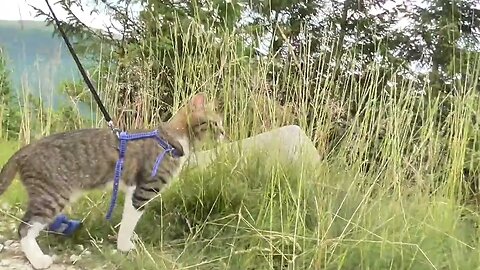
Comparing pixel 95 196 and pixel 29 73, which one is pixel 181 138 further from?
pixel 29 73

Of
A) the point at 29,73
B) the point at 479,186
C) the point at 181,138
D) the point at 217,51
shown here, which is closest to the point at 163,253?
the point at 181,138

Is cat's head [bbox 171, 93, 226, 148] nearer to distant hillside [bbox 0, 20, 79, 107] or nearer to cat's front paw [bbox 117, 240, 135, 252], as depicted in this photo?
cat's front paw [bbox 117, 240, 135, 252]

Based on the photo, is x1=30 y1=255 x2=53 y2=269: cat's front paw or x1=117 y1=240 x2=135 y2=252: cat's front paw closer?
x1=30 y1=255 x2=53 y2=269: cat's front paw

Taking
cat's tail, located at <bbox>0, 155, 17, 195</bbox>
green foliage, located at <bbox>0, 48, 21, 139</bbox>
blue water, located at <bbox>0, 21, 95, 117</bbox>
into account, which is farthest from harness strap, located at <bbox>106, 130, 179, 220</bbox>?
green foliage, located at <bbox>0, 48, 21, 139</bbox>

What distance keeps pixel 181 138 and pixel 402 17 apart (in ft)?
18.1

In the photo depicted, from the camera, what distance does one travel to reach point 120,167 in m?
2.26

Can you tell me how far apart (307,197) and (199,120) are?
55 cm

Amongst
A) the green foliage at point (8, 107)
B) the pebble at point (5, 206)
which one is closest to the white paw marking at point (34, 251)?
the pebble at point (5, 206)

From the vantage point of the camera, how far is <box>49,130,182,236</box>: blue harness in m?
2.27

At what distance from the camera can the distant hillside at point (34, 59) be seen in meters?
3.85

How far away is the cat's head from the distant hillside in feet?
4.91

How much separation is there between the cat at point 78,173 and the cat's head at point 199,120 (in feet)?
0.41

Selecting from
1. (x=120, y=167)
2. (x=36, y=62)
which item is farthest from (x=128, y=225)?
(x=36, y=62)

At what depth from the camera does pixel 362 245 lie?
2191 millimetres
